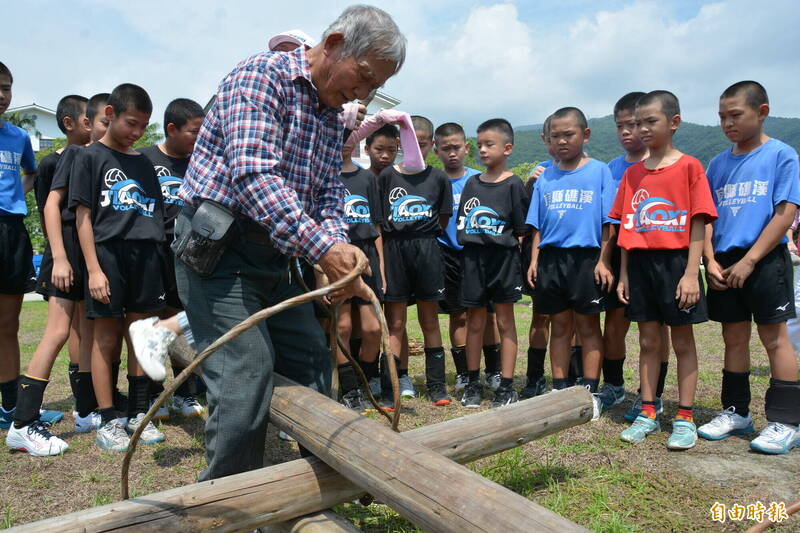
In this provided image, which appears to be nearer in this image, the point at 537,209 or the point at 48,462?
the point at 48,462

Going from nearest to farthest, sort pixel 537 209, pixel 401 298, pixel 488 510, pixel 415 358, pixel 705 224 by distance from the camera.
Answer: pixel 488 510, pixel 705 224, pixel 537 209, pixel 401 298, pixel 415 358

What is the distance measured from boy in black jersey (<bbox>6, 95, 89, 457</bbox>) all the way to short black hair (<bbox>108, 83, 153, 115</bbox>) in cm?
94

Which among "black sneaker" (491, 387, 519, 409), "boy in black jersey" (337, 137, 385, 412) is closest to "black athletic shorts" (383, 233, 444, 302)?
"boy in black jersey" (337, 137, 385, 412)

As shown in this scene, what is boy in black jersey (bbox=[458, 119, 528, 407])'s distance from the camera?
5.02m

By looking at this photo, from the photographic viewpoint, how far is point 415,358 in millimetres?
7641

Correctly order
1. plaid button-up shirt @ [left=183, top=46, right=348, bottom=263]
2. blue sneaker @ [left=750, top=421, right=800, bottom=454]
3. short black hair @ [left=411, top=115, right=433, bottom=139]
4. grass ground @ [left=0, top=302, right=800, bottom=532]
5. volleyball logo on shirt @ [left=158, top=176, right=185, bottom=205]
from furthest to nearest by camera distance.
A: short black hair @ [left=411, top=115, right=433, bottom=139], volleyball logo on shirt @ [left=158, top=176, right=185, bottom=205], blue sneaker @ [left=750, top=421, right=800, bottom=454], grass ground @ [left=0, top=302, right=800, bottom=532], plaid button-up shirt @ [left=183, top=46, right=348, bottom=263]

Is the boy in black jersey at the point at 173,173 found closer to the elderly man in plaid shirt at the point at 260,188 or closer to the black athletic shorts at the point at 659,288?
the elderly man in plaid shirt at the point at 260,188

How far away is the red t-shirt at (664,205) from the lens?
13.3ft

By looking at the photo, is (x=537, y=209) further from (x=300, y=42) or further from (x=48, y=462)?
(x=48, y=462)

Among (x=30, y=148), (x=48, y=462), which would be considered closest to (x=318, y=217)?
(x=48, y=462)

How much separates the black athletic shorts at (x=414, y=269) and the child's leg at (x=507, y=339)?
22.7 inches

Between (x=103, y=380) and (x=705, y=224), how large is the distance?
4183mm

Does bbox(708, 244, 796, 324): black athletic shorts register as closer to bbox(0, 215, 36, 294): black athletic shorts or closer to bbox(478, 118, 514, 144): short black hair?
bbox(478, 118, 514, 144): short black hair

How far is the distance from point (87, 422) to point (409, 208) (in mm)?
2992
